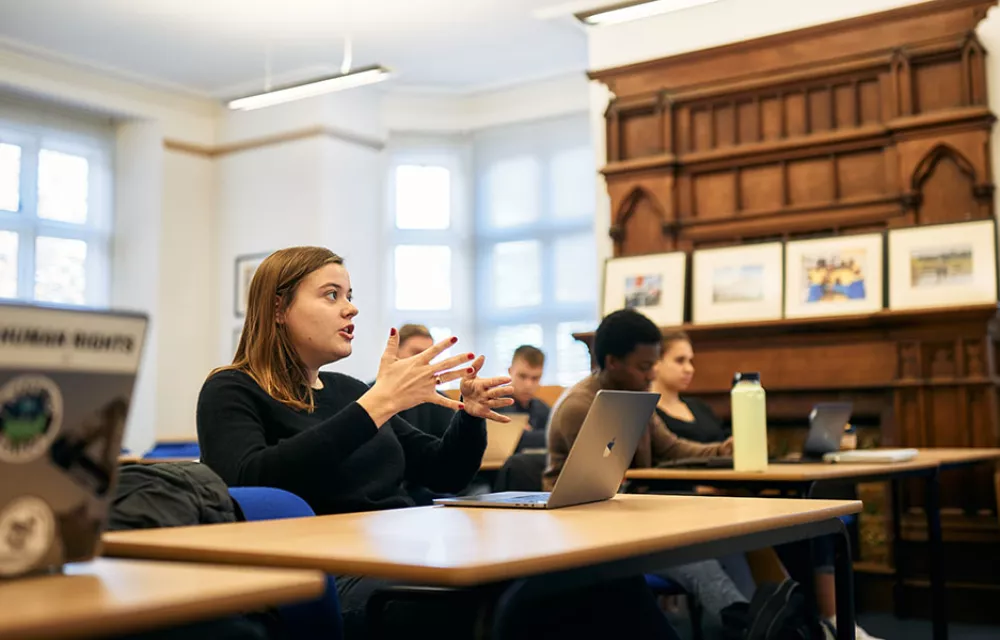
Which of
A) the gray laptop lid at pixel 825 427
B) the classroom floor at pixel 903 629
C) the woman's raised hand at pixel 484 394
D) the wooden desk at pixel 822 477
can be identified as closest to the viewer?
the woman's raised hand at pixel 484 394

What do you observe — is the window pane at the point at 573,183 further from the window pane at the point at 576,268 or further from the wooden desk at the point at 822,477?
the wooden desk at the point at 822,477

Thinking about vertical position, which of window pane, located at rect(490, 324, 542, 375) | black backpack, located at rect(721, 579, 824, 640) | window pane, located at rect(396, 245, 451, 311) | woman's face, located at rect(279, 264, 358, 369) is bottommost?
black backpack, located at rect(721, 579, 824, 640)

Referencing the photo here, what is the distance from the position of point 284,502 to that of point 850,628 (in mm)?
963

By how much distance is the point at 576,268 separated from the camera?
8070 mm

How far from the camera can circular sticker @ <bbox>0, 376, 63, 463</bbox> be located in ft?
2.96

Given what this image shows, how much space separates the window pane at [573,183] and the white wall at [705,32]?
160cm

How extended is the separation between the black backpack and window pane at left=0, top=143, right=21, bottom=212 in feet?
22.3

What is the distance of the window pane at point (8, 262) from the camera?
761 centimetres

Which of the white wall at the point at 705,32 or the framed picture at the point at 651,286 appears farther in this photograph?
the framed picture at the point at 651,286

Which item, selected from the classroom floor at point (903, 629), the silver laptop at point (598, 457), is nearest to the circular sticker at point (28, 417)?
the silver laptop at point (598, 457)

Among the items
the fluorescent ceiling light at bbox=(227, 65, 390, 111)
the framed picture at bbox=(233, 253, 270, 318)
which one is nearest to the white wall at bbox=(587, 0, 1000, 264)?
the fluorescent ceiling light at bbox=(227, 65, 390, 111)

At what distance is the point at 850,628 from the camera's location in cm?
179

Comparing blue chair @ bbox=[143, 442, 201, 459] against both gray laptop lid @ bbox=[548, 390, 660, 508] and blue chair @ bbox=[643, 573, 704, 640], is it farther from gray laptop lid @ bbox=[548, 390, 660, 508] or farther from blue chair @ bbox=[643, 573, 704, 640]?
gray laptop lid @ bbox=[548, 390, 660, 508]

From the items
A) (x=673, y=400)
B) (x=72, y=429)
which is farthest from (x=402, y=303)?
(x=72, y=429)
